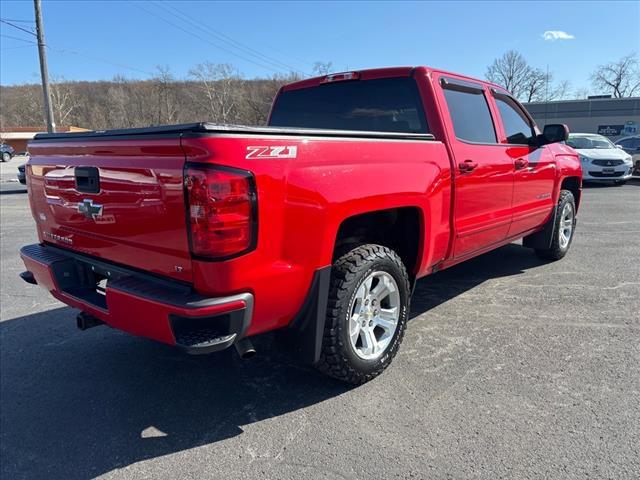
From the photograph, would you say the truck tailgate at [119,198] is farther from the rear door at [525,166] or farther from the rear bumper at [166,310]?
the rear door at [525,166]

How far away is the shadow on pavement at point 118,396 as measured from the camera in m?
2.48

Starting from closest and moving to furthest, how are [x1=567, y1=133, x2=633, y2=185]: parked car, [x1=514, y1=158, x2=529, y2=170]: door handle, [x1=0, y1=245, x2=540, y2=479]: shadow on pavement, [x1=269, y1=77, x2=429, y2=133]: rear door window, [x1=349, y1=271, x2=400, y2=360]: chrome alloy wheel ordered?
[x1=0, y1=245, x2=540, y2=479]: shadow on pavement, [x1=349, y1=271, x2=400, y2=360]: chrome alloy wheel, [x1=269, y1=77, x2=429, y2=133]: rear door window, [x1=514, y1=158, x2=529, y2=170]: door handle, [x1=567, y1=133, x2=633, y2=185]: parked car

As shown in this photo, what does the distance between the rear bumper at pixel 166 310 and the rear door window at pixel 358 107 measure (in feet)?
7.13

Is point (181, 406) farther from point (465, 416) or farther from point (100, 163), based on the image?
point (465, 416)

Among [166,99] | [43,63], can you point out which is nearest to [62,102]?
[166,99]

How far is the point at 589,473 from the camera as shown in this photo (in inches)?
86.8

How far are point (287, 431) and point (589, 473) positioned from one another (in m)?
1.49

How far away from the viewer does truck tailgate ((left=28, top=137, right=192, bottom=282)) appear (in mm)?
2234

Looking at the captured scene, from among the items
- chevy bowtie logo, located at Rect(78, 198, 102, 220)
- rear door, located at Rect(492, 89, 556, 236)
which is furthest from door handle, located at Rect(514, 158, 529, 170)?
chevy bowtie logo, located at Rect(78, 198, 102, 220)

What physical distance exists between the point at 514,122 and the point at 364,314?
2.91 m

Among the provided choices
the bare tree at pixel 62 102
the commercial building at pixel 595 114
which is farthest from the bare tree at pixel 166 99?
the commercial building at pixel 595 114

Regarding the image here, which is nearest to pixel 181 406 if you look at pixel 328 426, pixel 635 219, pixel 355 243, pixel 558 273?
pixel 328 426

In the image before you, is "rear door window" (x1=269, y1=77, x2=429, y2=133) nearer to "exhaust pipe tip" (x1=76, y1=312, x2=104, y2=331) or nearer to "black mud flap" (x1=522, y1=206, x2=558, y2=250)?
"exhaust pipe tip" (x1=76, y1=312, x2=104, y2=331)

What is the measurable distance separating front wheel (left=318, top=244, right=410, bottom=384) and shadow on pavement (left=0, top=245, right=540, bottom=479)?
0.85 feet
